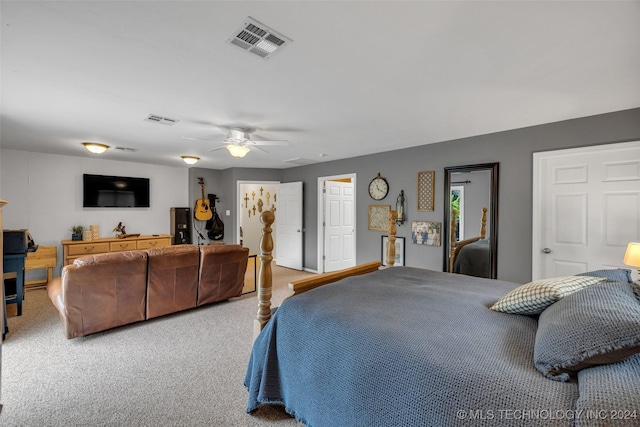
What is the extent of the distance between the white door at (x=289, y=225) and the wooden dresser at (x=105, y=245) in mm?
2390

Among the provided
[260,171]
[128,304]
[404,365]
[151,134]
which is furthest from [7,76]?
[260,171]

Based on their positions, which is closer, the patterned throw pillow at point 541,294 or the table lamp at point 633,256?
the patterned throw pillow at point 541,294

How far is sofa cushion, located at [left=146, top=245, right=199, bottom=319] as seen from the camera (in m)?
3.15

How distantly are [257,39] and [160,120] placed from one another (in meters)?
1.99

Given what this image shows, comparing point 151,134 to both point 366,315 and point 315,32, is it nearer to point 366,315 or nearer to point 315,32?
point 315,32

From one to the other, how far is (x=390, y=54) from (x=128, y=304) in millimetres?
3408

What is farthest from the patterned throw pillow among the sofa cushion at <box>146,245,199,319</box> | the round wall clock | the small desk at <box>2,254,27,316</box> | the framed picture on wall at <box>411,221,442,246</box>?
the small desk at <box>2,254,27,316</box>

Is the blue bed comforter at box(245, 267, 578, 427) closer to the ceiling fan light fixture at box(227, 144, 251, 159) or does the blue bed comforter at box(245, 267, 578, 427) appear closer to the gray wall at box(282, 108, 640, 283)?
the gray wall at box(282, 108, 640, 283)

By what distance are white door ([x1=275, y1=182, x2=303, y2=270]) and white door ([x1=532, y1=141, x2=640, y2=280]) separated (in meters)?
4.17

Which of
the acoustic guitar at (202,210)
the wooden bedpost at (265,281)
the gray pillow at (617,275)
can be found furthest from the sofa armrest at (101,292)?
the gray pillow at (617,275)

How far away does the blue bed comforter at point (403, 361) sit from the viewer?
0.99 metres

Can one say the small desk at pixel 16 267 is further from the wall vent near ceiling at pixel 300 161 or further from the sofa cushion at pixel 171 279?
the wall vent near ceiling at pixel 300 161

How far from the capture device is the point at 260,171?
662 centimetres

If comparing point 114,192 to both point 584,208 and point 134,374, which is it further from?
point 584,208
